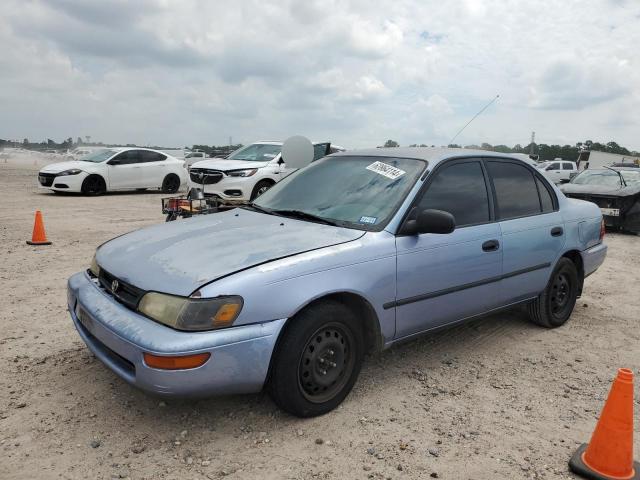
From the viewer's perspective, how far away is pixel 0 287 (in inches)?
209

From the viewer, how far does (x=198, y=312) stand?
2531 millimetres

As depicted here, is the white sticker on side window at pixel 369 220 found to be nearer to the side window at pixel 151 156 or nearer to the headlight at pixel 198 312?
the headlight at pixel 198 312

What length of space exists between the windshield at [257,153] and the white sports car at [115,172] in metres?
4.89

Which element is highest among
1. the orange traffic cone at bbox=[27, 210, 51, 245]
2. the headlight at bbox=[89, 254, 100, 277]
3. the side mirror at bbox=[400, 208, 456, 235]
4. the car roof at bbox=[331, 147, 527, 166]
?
the car roof at bbox=[331, 147, 527, 166]

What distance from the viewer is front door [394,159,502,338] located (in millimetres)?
3305

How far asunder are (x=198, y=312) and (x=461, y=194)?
221cm

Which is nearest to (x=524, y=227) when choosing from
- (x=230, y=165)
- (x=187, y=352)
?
(x=187, y=352)

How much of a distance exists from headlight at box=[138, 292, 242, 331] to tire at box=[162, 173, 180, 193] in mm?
14641

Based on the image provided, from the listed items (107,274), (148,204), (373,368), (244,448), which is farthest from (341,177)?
(148,204)

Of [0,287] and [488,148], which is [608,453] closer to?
[488,148]

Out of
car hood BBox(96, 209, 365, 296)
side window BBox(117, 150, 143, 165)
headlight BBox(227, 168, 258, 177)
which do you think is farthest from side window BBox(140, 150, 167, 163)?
car hood BBox(96, 209, 365, 296)

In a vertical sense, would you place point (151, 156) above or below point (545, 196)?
above

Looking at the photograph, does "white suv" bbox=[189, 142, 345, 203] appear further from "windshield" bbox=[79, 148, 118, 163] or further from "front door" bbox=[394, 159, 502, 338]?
"front door" bbox=[394, 159, 502, 338]

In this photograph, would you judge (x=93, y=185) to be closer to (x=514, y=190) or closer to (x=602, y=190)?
(x=602, y=190)
